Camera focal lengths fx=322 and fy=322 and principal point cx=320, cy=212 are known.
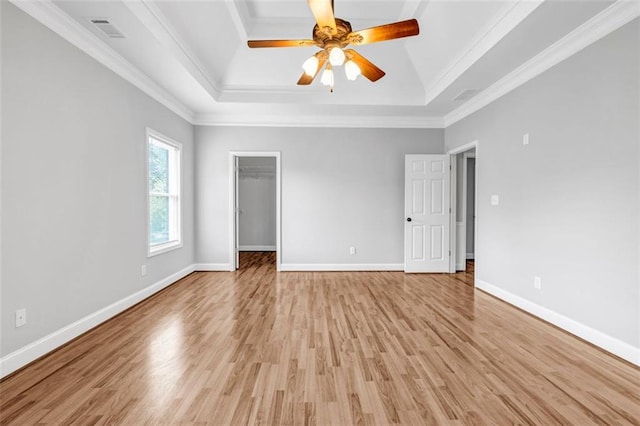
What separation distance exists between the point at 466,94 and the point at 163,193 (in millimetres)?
4728

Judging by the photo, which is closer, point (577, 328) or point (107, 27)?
point (107, 27)

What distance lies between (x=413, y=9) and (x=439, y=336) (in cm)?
361

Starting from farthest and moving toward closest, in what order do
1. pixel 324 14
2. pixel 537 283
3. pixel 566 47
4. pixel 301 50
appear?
pixel 301 50 → pixel 537 283 → pixel 566 47 → pixel 324 14

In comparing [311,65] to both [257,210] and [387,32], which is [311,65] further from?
[257,210]

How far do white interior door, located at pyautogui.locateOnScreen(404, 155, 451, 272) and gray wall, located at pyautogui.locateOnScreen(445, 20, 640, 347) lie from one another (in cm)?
132

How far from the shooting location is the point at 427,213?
5.72 m

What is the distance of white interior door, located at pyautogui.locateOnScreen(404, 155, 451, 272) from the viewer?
225 inches

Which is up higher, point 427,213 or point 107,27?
point 107,27

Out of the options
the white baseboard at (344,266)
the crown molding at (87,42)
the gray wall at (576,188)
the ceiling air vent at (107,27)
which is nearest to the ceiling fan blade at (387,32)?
the gray wall at (576,188)

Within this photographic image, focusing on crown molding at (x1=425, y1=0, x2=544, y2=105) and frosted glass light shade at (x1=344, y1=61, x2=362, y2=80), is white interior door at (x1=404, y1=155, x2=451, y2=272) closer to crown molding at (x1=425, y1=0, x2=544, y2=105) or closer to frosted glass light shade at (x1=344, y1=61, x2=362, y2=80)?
crown molding at (x1=425, y1=0, x2=544, y2=105)

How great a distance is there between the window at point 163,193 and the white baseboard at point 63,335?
2.32ft

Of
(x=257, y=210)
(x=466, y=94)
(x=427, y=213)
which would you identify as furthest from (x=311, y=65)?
(x=257, y=210)

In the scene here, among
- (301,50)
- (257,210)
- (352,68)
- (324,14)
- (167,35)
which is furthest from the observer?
(257,210)

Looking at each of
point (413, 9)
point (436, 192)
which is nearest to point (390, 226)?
point (436, 192)
